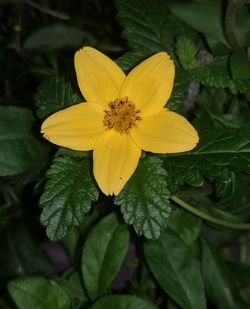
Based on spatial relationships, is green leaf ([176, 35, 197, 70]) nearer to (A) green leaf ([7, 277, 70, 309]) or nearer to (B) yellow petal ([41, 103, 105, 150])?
(B) yellow petal ([41, 103, 105, 150])

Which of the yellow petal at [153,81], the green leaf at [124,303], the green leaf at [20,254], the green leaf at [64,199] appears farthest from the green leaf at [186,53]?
the green leaf at [20,254]

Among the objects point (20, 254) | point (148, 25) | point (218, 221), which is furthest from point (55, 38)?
point (218, 221)

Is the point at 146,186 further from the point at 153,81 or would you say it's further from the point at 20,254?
the point at 20,254

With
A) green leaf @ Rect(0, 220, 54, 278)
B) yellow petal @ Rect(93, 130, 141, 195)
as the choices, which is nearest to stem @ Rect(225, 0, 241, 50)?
yellow petal @ Rect(93, 130, 141, 195)

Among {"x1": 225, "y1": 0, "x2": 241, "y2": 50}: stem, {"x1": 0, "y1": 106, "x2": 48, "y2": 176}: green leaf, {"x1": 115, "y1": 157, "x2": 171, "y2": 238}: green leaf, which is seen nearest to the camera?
{"x1": 115, "y1": 157, "x2": 171, "y2": 238}: green leaf

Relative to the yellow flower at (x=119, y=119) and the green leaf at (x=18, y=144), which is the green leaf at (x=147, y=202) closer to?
the yellow flower at (x=119, y=119)

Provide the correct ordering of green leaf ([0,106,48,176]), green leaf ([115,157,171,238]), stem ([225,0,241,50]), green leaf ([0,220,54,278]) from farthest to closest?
green leaf ([0,220,54,278])
green leaf ([0,106,48,176])
stem ([225,0,241,50])
green leaf ([115,157,171,238])

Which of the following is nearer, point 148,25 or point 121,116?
point 121,116
